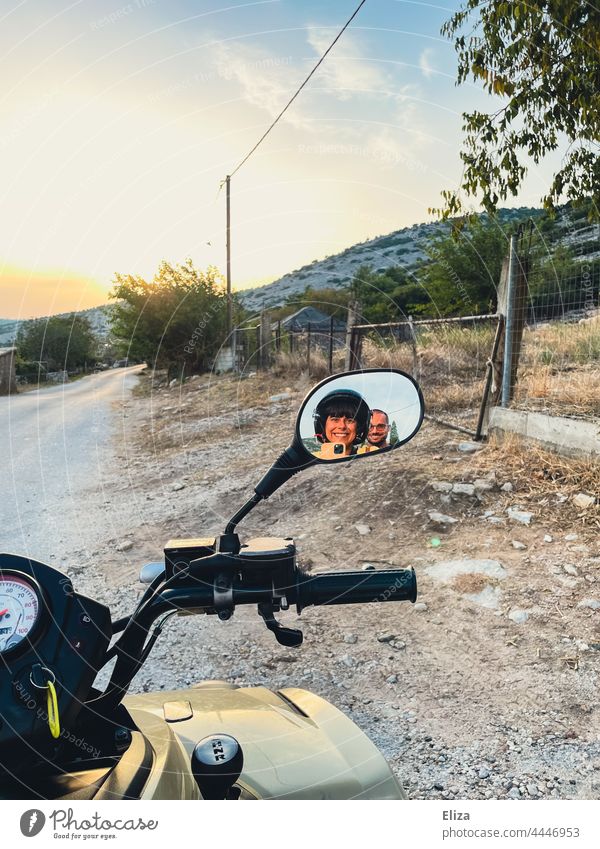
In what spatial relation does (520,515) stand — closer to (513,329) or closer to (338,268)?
(338,268)

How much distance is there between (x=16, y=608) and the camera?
0.83 m

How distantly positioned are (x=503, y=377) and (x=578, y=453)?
123 centimetres

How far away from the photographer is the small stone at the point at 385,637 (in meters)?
2.77

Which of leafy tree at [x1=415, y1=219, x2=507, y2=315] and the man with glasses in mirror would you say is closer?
the man with glasses in mirror

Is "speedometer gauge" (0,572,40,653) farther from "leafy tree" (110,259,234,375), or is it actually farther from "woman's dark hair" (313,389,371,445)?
"leafy tree" (110,259,234,375)

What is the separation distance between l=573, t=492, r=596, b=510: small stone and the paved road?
9.62 feet

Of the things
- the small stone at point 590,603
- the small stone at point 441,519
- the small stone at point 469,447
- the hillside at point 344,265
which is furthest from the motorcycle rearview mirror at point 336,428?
the small stone at point 469,447

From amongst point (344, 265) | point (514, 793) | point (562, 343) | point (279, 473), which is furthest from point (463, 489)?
point (279, 473)

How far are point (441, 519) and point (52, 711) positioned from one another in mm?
3210

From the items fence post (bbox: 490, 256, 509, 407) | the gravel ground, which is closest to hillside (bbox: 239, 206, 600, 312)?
the gravel ground

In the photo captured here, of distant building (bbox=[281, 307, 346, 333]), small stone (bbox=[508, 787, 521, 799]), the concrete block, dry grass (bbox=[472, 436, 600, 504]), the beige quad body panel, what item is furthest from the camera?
distant building (bbox=[281, 307, 346, 333])

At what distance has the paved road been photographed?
4012 millimetres

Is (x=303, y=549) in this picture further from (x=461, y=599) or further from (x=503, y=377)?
(x=503, y=377)

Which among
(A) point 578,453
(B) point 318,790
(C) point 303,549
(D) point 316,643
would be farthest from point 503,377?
(B) point 318,790
